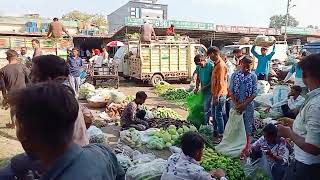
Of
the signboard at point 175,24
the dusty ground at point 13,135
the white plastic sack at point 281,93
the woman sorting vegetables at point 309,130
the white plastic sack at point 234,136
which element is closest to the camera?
the woman sorting vegetables at point 309,130

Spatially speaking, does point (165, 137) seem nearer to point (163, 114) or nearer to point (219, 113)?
point (219, 113)

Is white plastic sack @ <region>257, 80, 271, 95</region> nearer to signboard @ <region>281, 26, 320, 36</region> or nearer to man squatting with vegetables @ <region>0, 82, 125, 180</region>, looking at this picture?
man squatting with vegetables @ <region>0, 82, 125, 180</region>

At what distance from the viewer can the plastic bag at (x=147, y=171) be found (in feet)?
14.5

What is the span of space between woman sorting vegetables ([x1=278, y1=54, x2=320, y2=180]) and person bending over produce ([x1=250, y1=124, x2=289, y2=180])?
165 centimetres

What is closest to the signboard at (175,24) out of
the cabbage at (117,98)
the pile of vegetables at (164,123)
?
the cabbage at (117,98)

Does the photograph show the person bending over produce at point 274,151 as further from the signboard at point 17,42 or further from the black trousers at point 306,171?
the signboard at point 17,42

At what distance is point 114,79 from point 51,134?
13544 mm

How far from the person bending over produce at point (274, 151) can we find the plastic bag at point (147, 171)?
122cm

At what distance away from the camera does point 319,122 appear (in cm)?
259

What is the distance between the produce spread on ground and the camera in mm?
4885

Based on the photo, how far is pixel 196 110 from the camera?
7457mm

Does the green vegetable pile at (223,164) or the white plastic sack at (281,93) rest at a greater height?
the white plastic sack at (281,93)

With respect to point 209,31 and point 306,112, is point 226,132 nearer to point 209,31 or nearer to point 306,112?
point 306,112

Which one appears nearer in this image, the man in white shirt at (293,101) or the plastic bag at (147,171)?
the plastic bag at (147,171)
